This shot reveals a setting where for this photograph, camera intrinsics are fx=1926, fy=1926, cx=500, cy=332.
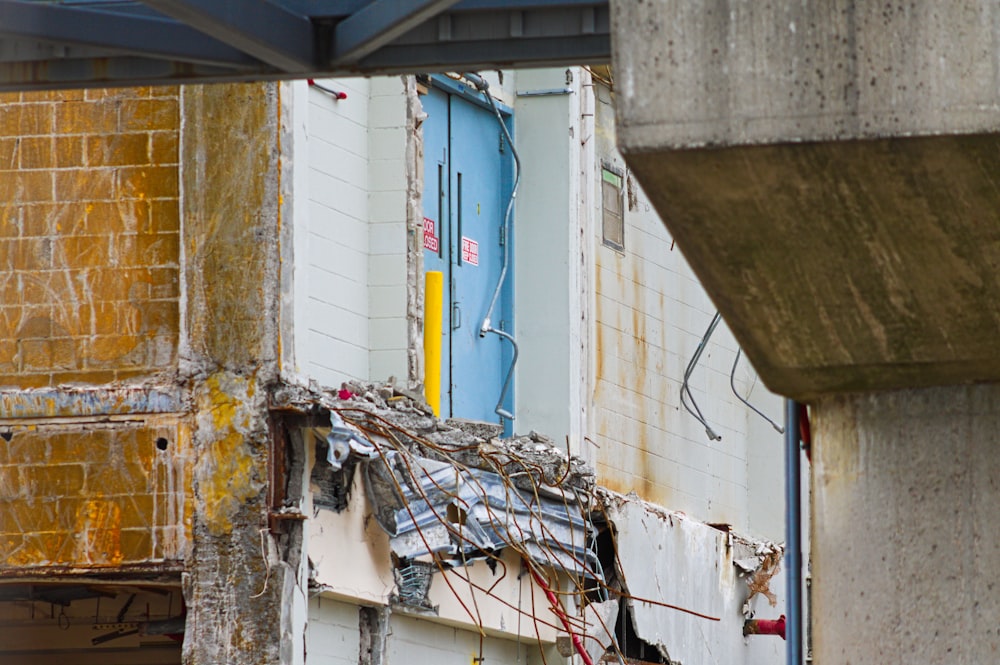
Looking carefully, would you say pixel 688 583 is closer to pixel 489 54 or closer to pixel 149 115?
pixel 149 115

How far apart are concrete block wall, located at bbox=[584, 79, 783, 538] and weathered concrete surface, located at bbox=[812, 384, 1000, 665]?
963 centimetres

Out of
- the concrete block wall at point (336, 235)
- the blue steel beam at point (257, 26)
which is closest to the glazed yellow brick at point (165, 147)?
the concrete block wall at point (336, 235)

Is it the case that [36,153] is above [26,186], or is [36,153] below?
above

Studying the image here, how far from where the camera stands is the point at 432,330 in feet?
40.9

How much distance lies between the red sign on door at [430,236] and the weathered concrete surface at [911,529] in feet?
26.2

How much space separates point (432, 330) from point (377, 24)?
6.25m

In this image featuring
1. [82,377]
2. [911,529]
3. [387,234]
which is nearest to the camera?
[911,529]

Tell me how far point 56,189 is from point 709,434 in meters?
7.76

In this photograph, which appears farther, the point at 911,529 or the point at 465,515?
the point at 465,515

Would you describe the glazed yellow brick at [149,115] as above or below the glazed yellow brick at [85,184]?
above

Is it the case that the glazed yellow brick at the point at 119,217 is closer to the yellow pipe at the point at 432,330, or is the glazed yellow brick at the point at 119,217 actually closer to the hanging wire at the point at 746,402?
the yellow pipe at the point at 432,330

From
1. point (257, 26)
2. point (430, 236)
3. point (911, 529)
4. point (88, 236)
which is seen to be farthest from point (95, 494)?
point (911, 529)

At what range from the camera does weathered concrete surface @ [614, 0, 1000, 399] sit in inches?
161

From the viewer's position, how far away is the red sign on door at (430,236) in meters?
13.1
